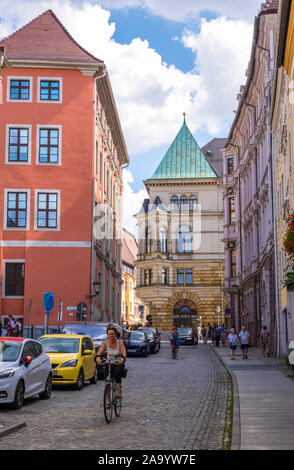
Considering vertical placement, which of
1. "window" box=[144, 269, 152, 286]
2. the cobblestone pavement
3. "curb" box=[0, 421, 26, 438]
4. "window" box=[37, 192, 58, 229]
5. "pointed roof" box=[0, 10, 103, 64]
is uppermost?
"pointed roof" box=[0, 10, 103, 64]

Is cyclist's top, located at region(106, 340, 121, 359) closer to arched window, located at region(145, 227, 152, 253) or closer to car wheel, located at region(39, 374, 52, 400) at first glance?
car wheel, located at region(39, 374, 52, 400)

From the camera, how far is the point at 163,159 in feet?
289

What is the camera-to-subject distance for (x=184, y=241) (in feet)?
276

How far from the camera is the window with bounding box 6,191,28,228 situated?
40188mm

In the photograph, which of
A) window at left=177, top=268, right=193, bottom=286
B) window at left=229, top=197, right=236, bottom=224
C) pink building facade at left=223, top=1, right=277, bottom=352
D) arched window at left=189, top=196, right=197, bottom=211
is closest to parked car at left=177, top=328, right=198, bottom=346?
pink building facade at left=223, top=1, right=277, bottom=352

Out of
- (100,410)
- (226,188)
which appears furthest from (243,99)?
(100,410)

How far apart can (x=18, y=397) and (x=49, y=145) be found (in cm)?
2846

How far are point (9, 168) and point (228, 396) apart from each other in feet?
87.4

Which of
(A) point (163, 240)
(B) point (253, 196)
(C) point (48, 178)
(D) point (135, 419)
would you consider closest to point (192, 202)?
(A) point (163, 240)

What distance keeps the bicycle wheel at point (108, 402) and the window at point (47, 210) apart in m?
28.4

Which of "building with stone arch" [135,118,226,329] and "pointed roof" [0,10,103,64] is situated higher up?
"pointed roof" [0,10,103,64]

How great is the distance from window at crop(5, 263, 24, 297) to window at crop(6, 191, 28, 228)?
2510 millimetres

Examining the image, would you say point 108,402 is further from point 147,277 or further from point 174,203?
point 174,203
